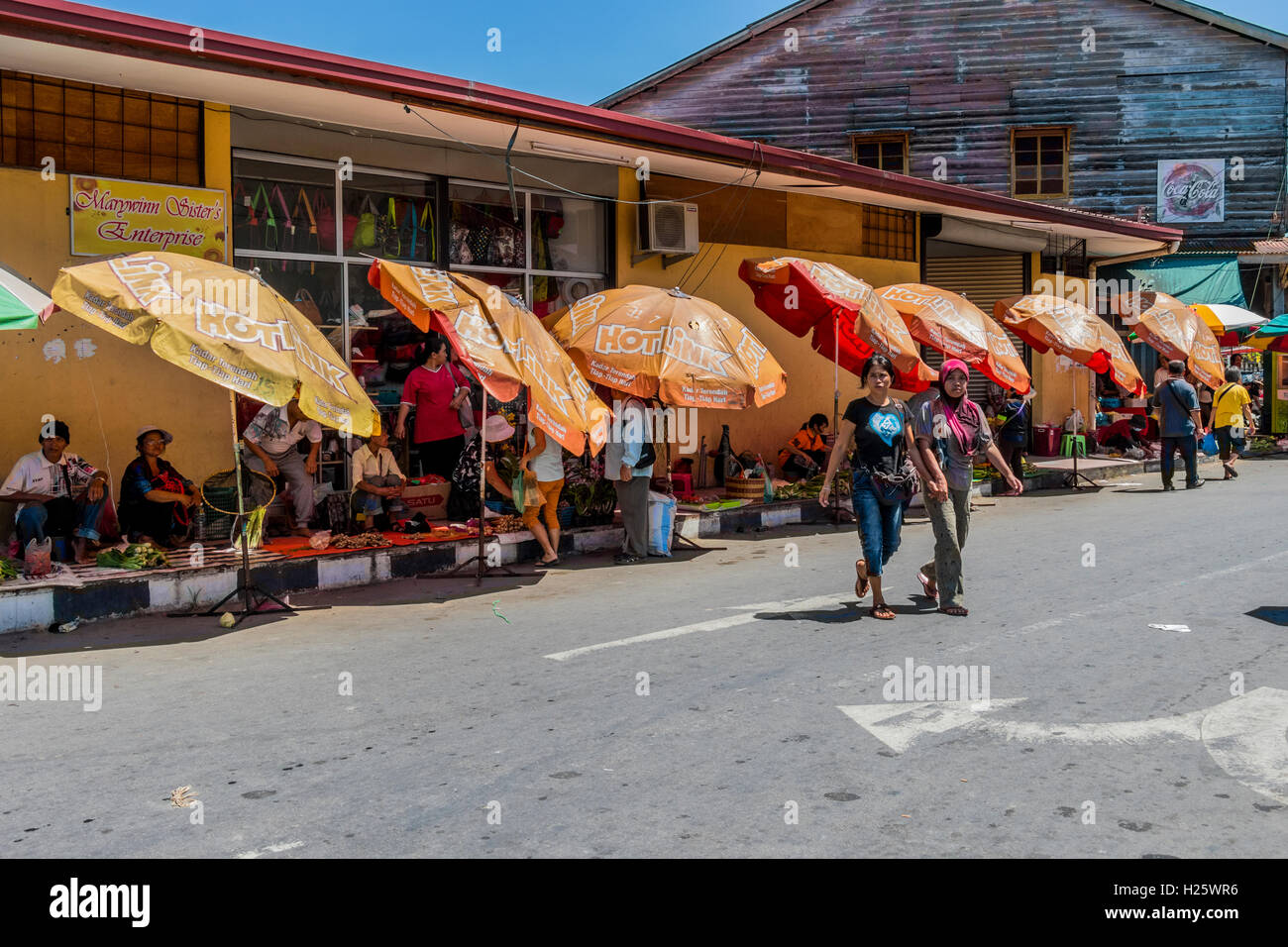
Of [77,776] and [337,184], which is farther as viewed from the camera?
[337,184]

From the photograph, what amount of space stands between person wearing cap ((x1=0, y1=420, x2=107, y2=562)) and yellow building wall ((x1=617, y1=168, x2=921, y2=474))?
735 cm

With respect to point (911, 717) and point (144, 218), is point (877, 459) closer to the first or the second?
point (911, 717)

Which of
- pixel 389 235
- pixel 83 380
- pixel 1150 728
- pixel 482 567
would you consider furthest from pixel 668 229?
pixel 1150 728

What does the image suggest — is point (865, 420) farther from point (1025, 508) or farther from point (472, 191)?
point (1025, 508)

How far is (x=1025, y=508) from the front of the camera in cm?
1581

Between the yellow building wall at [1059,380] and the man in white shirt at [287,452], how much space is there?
54.8ft

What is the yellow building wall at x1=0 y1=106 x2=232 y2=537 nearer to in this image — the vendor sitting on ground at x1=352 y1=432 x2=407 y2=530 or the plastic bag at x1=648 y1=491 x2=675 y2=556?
the vendor sitting on ground at x1=352 y1=432 x2=407 y2=530

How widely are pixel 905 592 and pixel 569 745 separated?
4677 millimetres

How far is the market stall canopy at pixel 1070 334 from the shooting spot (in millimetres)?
16812

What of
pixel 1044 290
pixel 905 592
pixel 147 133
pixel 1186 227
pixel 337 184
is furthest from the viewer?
pixel 1186 227

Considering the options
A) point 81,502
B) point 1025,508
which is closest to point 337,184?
point 81,502

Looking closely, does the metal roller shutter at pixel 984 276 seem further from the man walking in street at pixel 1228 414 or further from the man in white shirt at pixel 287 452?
the man in white shirt at pixel 287 452

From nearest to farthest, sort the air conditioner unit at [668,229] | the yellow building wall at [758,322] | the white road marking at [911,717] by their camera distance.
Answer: the white road marking at [911,717]
the air conditioner unit at [668,229]
the yellow building wall at [758,322]

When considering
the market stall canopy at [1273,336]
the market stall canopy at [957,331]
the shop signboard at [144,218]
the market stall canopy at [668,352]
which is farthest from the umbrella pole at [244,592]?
the market stall canopy at [1273,336]
